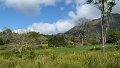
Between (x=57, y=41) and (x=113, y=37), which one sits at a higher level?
(x=113, y=37)

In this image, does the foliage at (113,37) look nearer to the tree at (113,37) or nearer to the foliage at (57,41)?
the tree at (113,37)

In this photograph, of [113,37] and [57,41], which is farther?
[113,37]

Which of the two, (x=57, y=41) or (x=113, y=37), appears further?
(x=113, y=37)

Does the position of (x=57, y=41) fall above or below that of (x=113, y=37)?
below

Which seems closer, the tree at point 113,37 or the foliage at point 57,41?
the foliage at point 57,41

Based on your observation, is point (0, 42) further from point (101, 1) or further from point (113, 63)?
point (113, 63)

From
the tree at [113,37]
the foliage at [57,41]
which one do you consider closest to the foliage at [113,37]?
the tree at [113,37]

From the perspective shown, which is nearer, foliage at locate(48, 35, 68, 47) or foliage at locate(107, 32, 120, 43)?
foliage at locate(48, 35, 68, 47)

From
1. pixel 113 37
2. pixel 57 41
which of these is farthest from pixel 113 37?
pixel 57 41

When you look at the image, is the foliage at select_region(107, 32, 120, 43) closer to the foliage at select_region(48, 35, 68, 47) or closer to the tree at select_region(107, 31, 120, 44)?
the tree at select_region(107, 31, 120, 44)

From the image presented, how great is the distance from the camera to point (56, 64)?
9398mm

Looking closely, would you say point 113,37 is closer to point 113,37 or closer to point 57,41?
point 113,37

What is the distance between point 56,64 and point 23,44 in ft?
134

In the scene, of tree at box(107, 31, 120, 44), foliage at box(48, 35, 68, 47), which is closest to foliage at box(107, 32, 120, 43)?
tree at box(107, 31, 120, 44)
